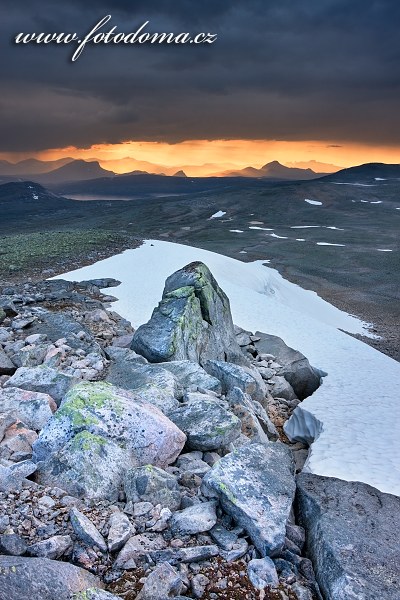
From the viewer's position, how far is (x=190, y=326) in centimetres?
1650

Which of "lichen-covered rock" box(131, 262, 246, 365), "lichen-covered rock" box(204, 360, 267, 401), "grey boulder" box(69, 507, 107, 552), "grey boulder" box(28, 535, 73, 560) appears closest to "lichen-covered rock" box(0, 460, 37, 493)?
"grey boulder" box(69, 507, 107, 552)

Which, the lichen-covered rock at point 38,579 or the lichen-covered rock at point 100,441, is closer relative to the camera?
the lichen-covered rock at point 38,579

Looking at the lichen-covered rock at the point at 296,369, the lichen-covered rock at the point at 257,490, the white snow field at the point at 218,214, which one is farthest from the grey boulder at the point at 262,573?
the white snow field at the point at 218,214

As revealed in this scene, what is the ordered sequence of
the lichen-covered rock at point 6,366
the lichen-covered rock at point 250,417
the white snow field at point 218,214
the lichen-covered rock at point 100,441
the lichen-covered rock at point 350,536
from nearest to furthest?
the lichen-covered rock at point 350,536
the lichen-covered rock at point 100,441
the lichen-covered rock at point 250,417
the lichen-covered rock at point 6,366
the white snow field at point 218,214

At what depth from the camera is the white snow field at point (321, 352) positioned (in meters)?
12.7

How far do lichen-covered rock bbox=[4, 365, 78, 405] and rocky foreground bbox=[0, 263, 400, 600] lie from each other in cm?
3

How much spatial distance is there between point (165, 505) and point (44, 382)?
505cm

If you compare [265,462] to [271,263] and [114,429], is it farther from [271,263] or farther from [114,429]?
[271,263]

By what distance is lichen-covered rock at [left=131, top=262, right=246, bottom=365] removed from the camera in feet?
50.3

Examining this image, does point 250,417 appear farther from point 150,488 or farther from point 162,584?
point 162,584

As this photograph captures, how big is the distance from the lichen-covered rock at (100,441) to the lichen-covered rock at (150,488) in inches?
12.7

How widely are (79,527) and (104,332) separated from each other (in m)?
12.7

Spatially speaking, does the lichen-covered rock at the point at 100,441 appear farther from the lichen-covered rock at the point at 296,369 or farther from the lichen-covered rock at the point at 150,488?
the lichen-covered rock at the point at 296,369

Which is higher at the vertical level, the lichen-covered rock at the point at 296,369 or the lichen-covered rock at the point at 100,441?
the lichen-covered rock at the point at 100,441
